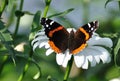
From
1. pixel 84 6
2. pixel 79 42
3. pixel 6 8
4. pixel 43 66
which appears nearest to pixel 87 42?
pixel 79 42

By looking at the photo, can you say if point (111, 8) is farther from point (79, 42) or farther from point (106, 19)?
point (79, 42)

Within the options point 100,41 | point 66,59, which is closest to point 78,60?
point 66,59

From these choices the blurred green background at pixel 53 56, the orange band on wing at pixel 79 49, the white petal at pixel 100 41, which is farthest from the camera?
the blurred green background at pixel 53 56

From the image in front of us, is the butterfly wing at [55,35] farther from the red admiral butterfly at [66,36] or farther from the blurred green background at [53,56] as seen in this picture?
the blurred green background at [53,56]

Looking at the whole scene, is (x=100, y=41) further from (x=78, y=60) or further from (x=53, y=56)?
(x=53, y=56)

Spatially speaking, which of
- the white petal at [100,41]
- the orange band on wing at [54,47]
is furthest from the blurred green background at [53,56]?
the orange band on wing at [54,47]

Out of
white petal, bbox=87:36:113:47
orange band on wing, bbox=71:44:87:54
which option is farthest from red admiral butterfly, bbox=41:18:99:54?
white petal, bbox=87:36:113:47
